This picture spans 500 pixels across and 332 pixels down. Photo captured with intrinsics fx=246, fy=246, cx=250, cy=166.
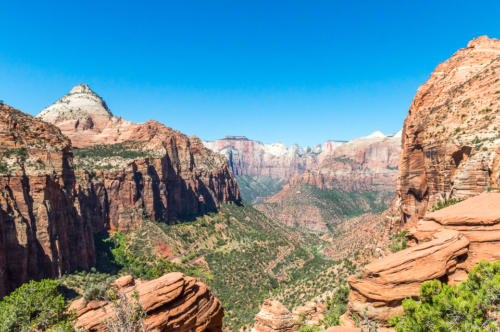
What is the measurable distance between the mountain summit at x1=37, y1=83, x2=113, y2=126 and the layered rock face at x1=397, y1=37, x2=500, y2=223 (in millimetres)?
139325

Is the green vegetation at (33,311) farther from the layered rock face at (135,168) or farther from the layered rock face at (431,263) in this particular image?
the layered rock face at (135,168)

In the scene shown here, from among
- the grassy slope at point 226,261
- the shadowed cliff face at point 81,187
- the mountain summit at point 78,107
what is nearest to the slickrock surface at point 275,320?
the grassy slope at point 226,261

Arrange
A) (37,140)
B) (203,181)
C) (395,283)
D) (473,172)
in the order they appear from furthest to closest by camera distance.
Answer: (203,181)
(37,140)
(473,172)
(395,283)

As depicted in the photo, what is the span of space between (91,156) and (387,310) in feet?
315

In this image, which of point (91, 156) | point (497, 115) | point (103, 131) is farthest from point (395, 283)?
point (103, 131)

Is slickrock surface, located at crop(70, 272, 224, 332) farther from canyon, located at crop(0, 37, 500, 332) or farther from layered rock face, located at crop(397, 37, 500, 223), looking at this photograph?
layered rock face, located at crop(397, 37, 500, 223)

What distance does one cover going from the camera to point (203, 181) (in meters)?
132

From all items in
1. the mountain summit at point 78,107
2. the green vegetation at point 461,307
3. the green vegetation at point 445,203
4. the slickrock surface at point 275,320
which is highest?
the mountain summit at point 78,107

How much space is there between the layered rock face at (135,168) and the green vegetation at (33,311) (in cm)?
4325

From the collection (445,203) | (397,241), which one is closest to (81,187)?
(397,241)

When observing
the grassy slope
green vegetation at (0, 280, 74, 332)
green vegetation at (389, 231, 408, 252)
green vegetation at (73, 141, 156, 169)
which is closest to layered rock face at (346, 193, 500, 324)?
green vegetation at (389, 231, 408, 252)

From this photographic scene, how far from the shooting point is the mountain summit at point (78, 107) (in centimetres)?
→ 12850

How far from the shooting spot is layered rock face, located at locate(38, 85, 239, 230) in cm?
8062

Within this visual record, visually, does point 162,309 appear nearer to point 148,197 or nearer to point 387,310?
point 387,310
